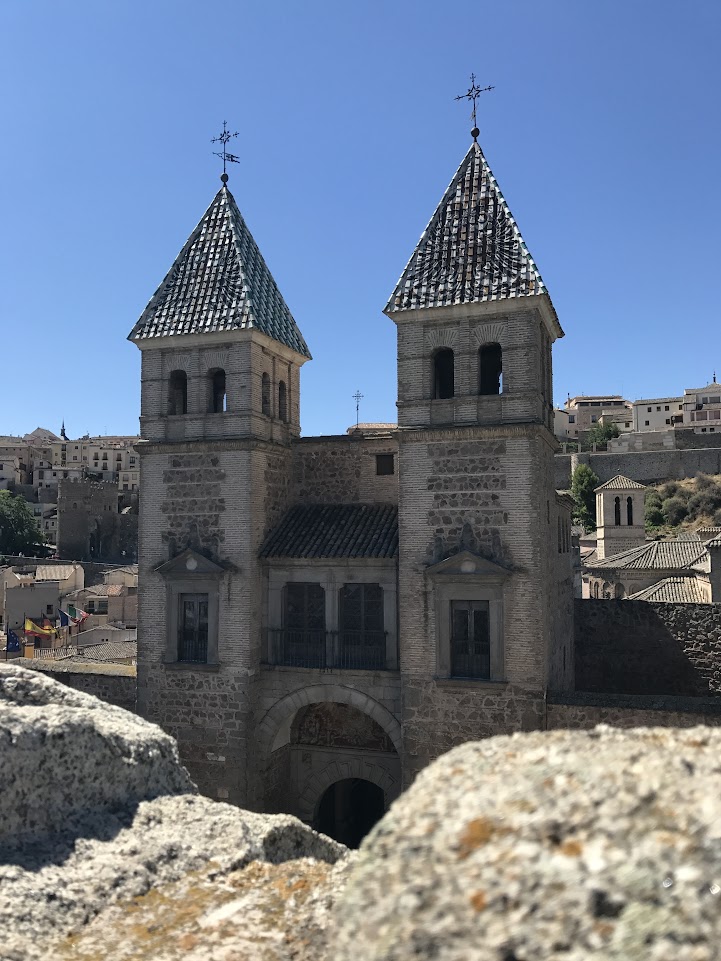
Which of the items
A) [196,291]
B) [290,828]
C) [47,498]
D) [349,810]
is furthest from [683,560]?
[47,498]

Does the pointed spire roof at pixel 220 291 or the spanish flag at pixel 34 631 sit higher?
the pointed spire roof at pixel 220 291

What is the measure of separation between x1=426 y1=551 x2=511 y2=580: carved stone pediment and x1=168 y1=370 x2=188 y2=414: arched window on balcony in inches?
246

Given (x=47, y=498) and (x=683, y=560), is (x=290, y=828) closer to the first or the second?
(x=683, y=560)

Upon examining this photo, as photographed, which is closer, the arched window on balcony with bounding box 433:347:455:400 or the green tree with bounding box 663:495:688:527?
the arched window on balcony with bounding box 433:347:455:400

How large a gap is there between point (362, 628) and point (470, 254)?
7.31 meters

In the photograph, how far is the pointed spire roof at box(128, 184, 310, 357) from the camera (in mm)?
15789

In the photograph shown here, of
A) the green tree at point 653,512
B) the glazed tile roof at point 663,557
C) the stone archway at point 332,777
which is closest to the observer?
the stone archway at point 332,777

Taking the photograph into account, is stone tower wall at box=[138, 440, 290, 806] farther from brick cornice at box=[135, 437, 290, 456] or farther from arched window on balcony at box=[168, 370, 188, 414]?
arched window on balcony at box=[168, 370, 188, 414]

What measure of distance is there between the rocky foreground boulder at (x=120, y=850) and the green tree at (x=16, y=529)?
89245mm

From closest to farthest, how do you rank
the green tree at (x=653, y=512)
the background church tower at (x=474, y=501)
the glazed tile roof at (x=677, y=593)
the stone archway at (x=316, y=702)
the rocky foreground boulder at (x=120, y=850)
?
the rocky foreground boulder at (x=120, y=850) < the background church tower at (x=474, y=501) < the stone archway at (x=316, y=702) < the glazed tile roof at (x=677, y=593) < the green tree at (x=653, y=512)

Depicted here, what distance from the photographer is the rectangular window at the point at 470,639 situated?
44.5ft

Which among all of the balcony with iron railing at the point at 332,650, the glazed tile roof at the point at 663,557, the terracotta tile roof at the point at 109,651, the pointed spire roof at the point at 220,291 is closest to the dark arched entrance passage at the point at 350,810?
the balcony with iron railing at the point at 332,650

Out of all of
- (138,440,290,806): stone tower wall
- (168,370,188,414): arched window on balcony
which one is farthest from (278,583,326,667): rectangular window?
(168,370,188,414): arched window on balcony

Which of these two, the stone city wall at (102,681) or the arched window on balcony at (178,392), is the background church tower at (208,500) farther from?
the stone city wall at (102,681)
